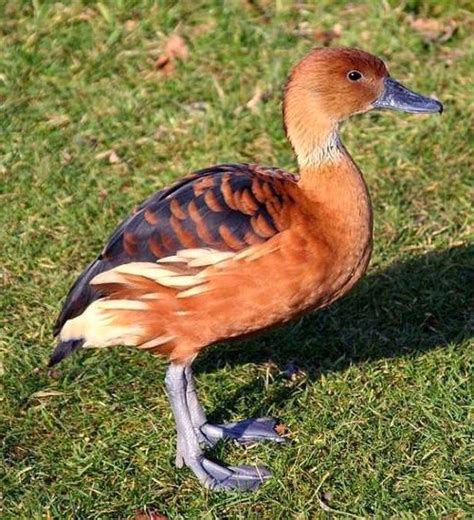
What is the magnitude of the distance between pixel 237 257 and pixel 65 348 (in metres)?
0.82

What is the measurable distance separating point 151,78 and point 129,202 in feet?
3.70

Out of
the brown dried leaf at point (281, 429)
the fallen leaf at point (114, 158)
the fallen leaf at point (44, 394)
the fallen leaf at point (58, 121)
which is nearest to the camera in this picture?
the brown dried leaf at point (281, 429)

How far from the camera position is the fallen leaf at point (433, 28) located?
23.8 feet

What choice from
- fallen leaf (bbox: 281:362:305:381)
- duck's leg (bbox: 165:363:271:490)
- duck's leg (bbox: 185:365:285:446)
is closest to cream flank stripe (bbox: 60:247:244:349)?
duck's leg (bbox: 165:363:271:490)

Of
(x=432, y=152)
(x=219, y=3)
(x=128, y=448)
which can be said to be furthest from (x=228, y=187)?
(x=219, y=3)

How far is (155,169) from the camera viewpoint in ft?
21.5

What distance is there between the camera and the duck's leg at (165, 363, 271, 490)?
15.0ft

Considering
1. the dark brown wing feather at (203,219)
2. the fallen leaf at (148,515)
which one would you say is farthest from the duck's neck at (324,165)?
the fallen leaf at (148,515)

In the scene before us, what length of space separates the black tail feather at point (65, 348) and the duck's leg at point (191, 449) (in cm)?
38

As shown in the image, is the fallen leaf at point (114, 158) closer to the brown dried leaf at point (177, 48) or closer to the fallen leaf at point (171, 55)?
the fallen leaf at point (171, 55)

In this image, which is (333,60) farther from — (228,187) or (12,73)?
(12,73)

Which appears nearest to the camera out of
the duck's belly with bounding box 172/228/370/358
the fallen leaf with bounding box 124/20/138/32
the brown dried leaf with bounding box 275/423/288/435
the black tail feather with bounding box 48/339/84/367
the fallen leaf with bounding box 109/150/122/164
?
the duck's belly with bounding box 172/228/370/358

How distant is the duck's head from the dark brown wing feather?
0.21m

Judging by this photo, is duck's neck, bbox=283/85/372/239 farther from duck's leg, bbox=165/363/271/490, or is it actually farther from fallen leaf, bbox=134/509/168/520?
fallen leaf, bbox=134/509/168/520
